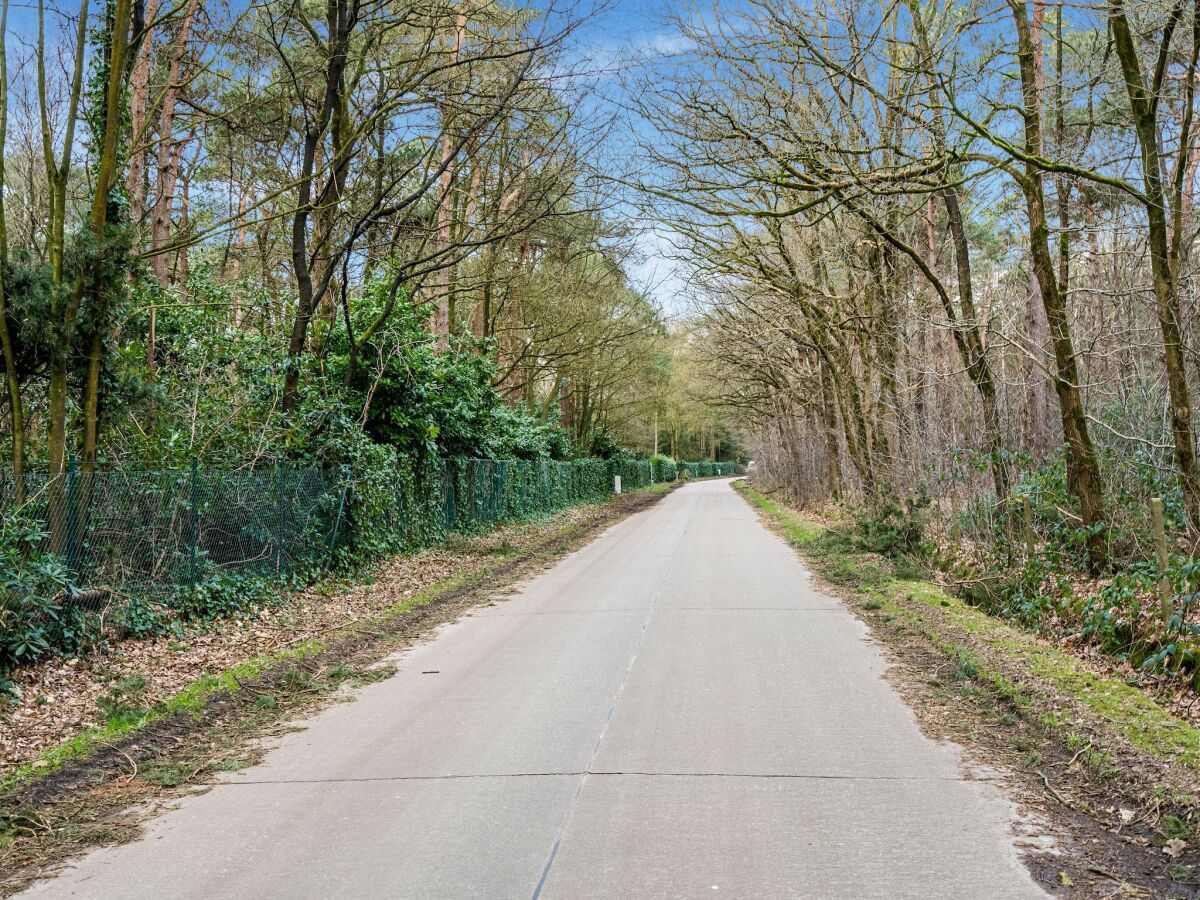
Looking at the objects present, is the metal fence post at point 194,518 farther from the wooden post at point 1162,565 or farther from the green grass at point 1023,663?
the wooden post at point 1162,565

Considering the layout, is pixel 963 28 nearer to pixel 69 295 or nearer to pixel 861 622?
pixel 861 622

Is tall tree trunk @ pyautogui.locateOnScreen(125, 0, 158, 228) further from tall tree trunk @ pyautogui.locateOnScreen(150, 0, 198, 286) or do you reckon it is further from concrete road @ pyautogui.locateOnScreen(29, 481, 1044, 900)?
concrete road @ pyautogui.locateOnScreen(29, 481, 1044, 900)

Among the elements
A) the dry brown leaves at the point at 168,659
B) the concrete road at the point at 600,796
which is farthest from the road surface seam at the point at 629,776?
the dry brown leaves at the point at 168,659

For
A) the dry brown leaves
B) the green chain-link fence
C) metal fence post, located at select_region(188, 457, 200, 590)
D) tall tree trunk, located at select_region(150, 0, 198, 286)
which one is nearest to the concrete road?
the dry brown leaves

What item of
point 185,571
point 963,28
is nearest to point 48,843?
point 185,571

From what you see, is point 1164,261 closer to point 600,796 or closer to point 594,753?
point 594,753

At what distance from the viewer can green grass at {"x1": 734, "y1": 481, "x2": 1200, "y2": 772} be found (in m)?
5.82

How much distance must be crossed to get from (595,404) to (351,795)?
42.3 meters

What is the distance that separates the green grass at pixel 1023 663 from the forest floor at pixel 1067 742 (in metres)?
0.02

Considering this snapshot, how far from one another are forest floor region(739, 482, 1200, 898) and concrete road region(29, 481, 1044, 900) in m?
0.27

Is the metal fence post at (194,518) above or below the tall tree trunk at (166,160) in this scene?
below

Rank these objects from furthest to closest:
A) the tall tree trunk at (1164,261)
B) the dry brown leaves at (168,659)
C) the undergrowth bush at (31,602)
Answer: the tall tree trunk at (1164,261) < the undergrowth bush at (31,602) < the dry brown leaves at (168,659)

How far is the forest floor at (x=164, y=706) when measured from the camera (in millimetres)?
5141

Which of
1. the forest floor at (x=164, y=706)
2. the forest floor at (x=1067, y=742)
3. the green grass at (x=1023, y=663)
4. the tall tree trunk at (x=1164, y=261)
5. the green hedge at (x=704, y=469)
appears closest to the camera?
the forest floor at (x=1067, y=742)
